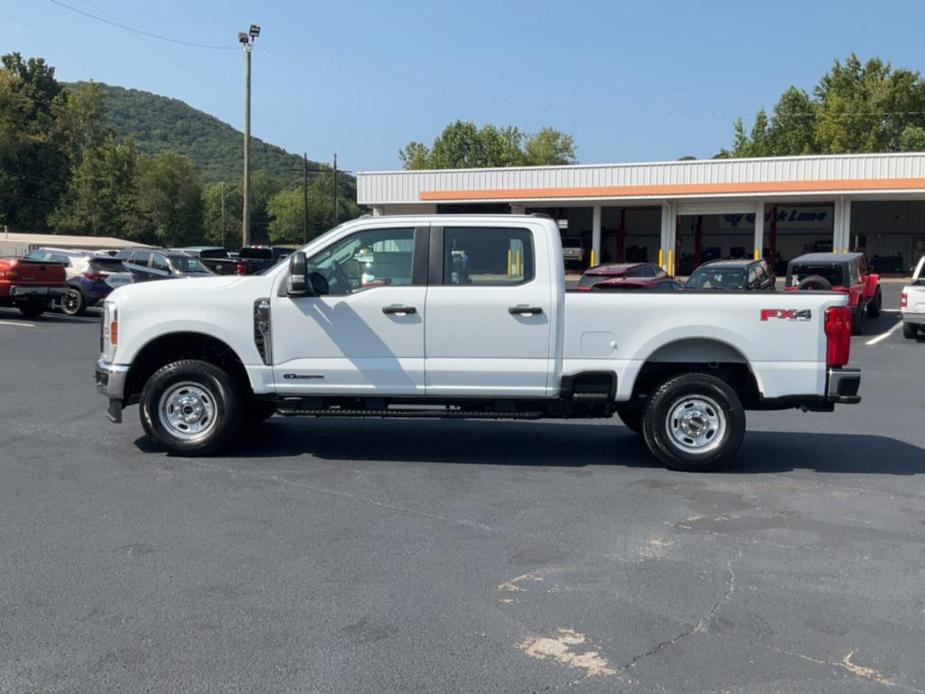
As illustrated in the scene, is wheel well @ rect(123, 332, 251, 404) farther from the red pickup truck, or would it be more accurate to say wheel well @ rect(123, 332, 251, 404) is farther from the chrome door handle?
the red pickup truck

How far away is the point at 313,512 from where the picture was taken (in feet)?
21.7

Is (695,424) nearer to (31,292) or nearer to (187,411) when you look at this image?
(187,411)

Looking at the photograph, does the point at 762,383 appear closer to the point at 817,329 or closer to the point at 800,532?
the point at 817,329

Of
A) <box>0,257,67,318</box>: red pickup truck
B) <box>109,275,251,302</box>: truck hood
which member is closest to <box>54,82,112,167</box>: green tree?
<box>0,257,67,318</box>: red pickup truck

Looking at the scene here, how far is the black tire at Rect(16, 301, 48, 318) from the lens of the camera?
74.2ft

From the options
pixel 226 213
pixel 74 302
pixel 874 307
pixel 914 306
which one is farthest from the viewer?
pixel 226 213

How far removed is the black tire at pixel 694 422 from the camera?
26.0 ft

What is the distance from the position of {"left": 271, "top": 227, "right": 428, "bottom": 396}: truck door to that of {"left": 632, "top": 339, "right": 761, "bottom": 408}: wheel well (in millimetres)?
2028

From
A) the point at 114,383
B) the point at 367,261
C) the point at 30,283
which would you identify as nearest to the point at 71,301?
the point at 30,283

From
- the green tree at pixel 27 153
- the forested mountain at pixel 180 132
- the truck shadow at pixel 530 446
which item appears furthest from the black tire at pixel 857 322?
the forested mountain at pixel 180 132

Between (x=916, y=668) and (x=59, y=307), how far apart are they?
982 inches

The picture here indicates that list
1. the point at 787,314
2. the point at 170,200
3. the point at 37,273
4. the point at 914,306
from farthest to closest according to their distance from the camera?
the point at 170,200 < the point at 37,273 < the point at 914,306 < the point at 787,314

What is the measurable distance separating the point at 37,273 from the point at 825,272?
18.7 metres

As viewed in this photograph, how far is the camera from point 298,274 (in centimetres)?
774
